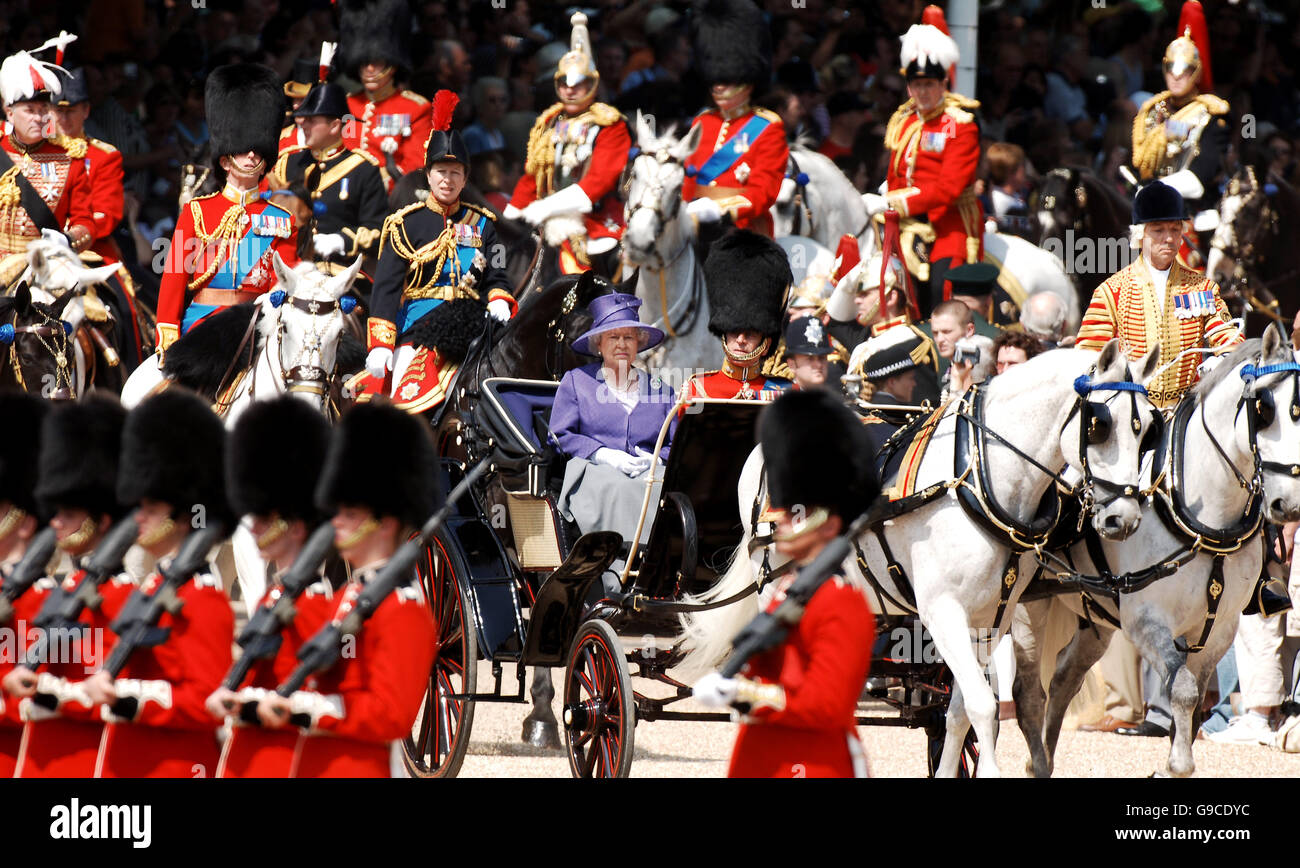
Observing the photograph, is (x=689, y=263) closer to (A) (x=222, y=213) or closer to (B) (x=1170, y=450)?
(A) (x=222, y=213)

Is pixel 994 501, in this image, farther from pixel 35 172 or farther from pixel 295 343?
pixel 35 172

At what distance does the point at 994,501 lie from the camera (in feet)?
21.6

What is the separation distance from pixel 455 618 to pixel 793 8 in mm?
7764

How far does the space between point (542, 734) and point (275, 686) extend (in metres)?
3.56

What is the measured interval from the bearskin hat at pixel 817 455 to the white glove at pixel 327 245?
5758 millimetres

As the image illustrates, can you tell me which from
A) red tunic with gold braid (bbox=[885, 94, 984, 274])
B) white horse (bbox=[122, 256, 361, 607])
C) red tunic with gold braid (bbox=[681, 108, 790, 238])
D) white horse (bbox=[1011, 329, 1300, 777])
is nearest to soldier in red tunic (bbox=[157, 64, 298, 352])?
white horse (bbox=[122, 256, 361, 607])

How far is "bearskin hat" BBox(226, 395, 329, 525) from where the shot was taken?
15.7 feet

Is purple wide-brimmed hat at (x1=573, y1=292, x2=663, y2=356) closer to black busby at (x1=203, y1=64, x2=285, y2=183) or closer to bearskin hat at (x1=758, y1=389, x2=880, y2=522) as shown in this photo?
black busby at (x1=203, y1=64, x2=285, y2=183)

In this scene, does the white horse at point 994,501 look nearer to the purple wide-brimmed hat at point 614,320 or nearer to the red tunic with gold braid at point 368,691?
the purple wide-brimmed hat at point 614,320

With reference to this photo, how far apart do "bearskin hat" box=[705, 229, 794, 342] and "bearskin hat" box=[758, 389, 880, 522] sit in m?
2.60

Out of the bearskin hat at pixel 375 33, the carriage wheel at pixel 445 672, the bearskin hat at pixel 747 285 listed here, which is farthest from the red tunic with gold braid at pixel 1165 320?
the bearskin hat at pixel 375 33

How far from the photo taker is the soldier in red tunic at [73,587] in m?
4.78
